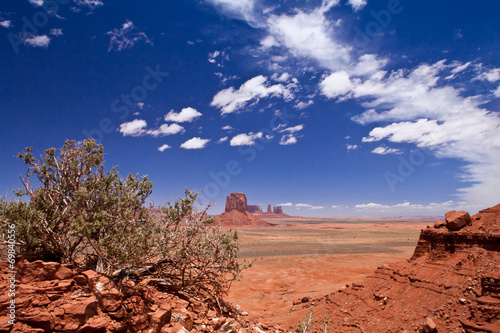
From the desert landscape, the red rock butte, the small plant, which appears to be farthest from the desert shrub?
the red rock butte

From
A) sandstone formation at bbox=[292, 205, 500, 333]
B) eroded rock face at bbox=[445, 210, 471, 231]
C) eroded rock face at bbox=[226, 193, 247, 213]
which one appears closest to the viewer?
sandstone formation at bbox=[292, 205, 500, 333]

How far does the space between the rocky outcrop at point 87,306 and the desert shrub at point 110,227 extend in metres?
0.60

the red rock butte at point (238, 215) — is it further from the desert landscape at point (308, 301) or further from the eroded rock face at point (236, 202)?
the desert landscape at point (308, 301)

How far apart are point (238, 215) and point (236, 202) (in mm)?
15028

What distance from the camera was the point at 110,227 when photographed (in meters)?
6.22

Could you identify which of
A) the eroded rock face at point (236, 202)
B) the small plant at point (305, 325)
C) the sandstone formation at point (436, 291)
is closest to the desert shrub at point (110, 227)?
the small plant at point (305, 325)

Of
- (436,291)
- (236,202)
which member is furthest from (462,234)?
(236,202)

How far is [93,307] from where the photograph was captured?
462cm

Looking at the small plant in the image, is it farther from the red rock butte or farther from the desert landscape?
the red rock butte

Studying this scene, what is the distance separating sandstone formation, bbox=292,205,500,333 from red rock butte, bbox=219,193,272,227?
99.0 meters

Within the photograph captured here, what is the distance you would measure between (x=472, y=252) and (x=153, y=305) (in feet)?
31.4

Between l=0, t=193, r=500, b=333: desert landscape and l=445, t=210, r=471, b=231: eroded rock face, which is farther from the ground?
l=445, t=210, r=471, b=231: eroded rock face

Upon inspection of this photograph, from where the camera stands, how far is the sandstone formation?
255 inches

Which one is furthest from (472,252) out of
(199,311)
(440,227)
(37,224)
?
(37,224)
